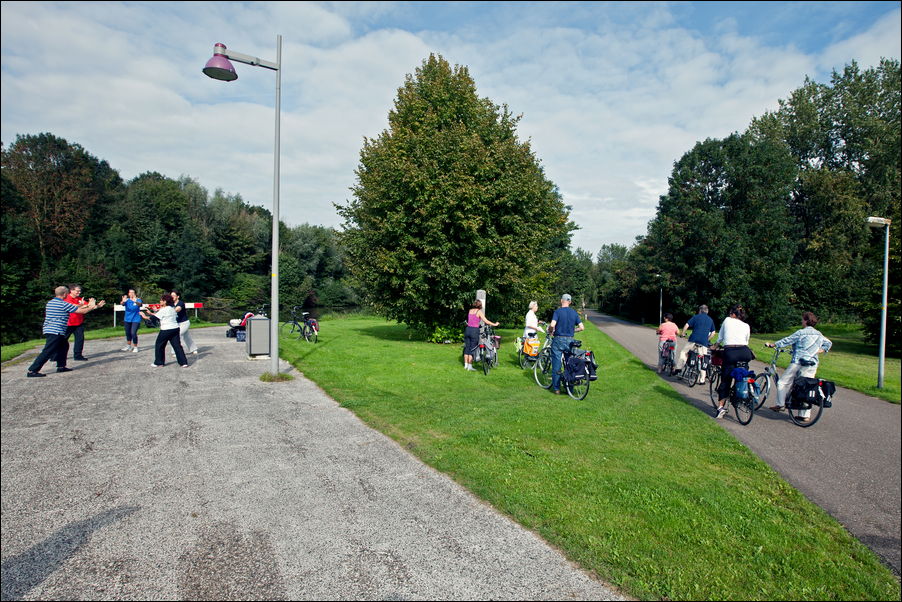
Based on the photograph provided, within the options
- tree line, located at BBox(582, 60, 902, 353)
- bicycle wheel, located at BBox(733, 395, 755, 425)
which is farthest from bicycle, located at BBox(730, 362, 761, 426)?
tree line, located at BBox(582, 60, 902, 353)

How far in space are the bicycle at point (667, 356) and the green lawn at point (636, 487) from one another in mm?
3165

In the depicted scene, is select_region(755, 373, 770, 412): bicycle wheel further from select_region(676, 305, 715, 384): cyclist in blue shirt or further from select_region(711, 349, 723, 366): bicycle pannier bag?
select_region(676, 305, 715, 384): cyclist in blue shirt

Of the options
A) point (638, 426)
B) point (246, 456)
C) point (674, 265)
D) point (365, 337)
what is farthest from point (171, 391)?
point (674, 265)

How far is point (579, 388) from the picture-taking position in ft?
29.6

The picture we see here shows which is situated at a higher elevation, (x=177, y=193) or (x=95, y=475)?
(x=177, y=193)

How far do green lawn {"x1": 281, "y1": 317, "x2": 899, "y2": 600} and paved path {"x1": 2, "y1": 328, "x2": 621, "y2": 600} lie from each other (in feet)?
1.22

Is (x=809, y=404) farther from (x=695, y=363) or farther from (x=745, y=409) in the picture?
(x=695, y=363)

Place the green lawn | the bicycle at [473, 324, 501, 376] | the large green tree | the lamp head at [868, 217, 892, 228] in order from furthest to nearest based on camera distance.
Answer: the large green tree → the bicycle at [473, 324, 501, 376] → the lamp head at [868, 217, 892, 228] → the green lawn

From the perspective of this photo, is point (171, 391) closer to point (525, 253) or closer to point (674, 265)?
point (525, 253)

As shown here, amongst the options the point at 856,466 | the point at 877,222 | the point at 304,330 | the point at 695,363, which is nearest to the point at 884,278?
the point at 877,222

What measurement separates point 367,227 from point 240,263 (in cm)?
1587

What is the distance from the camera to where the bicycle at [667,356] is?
12.6 meters

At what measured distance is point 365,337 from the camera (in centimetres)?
1891

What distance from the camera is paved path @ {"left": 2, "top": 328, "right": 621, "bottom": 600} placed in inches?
78.4
